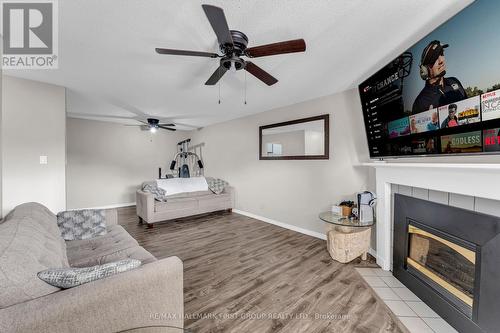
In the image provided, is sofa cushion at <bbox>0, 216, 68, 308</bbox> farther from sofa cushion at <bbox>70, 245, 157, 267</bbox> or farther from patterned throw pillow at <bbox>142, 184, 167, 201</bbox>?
patterned throw pillow at <bbox>142, 184, 167, 201</bbox>

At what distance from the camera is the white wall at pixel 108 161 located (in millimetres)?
4875

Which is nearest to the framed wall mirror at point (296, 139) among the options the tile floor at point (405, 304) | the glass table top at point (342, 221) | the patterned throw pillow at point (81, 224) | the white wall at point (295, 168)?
the white wall at point (295, 168)

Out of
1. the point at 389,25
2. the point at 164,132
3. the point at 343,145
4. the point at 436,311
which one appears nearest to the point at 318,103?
the point at 343,145

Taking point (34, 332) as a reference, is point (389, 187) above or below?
above

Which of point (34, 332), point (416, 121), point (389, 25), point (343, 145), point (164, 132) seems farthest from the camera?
point (164, 132)

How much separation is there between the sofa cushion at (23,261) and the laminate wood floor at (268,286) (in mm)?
1054

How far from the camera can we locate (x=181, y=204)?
4133 mm

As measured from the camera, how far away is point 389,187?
7.46ft

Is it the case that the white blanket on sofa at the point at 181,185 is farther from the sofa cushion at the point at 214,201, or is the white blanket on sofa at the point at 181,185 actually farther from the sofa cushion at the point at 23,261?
the sofa cushion at the point at 23,261

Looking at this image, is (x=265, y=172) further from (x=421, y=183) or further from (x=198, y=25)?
(x=198, y=25)

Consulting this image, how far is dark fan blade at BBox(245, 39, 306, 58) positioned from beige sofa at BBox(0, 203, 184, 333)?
5.44 feet

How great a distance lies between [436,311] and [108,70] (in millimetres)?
4134

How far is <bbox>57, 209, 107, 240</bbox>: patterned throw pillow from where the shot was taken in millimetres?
2125

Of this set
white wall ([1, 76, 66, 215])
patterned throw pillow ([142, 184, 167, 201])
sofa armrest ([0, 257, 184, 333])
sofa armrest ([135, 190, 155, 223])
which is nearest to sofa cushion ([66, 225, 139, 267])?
sofa armrest ([0, 257, 184, 333])
